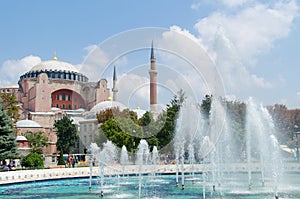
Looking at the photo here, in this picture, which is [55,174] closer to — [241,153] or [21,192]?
[21,192]

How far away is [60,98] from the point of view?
49000 millimetres

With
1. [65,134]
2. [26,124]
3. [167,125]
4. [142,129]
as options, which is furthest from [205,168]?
[26,124]

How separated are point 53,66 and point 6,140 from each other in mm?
32398

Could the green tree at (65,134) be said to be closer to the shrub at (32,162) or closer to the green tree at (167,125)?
the green tree at (167,125)

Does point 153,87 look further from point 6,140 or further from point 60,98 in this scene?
point 6,140

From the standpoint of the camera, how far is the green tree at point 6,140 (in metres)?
18.7

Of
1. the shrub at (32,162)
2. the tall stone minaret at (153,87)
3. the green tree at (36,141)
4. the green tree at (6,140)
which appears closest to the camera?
the green tree at (6,140)

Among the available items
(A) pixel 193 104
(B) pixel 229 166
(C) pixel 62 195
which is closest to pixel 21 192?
(C) pixel 62 195

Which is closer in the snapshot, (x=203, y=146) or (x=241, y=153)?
(x=203, y=146)

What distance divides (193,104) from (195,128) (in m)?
4.18

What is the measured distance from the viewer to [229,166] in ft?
70.0

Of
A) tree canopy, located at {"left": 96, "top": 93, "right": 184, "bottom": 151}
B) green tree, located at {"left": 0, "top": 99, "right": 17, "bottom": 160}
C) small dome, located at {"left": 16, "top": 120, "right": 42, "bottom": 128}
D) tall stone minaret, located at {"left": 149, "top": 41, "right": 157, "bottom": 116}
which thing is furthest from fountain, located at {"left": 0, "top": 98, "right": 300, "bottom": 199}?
small dome, located at {"left": 16, "top": 120, "right": 42, "bottom": 128}

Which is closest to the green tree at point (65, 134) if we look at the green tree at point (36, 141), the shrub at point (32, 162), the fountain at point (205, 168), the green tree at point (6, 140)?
the green tree at point (36, 141)

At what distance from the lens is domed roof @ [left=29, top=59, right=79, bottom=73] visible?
4959cm
